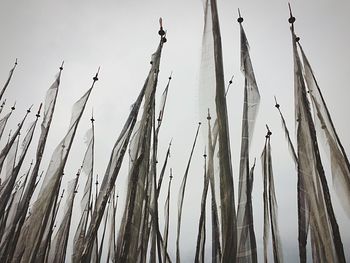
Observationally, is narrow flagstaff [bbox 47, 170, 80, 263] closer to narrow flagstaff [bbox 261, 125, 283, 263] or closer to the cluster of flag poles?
the cluster of flag poles

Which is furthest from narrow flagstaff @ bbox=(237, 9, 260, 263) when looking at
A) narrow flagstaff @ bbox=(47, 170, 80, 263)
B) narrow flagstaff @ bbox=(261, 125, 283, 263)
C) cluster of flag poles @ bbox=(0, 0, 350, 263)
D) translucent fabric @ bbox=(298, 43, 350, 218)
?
narrow flagstaff @ bbox=(47, 170, 80, 263)

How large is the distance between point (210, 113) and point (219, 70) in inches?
12.7

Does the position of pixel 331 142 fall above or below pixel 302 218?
above

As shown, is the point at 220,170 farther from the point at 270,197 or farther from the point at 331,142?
the point at 270,197

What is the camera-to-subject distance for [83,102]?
4.52m

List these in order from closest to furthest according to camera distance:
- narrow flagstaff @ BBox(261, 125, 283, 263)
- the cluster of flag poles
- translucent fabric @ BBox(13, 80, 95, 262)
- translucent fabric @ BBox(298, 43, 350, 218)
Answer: the cluster of flag poles, translucent fabric @ BBox(298, 43, 350, 218), translucent fabric @ BBox(13, 80, 95, 262), narrow flagstaff @ BBox(261, 125, 283, 263)

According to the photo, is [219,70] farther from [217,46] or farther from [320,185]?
[320,185]

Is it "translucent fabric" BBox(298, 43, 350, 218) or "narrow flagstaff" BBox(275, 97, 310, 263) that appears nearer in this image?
"narrow flagstaff" BBox(275, 97, 310, 263)

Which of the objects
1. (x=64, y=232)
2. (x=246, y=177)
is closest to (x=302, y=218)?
(x=246, y=177)

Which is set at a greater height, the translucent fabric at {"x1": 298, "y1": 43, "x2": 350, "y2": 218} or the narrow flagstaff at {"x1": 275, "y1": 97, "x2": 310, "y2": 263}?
the translucent fabric at {"x1": 298, "y1": 43, "x2": 350, "y2": 218}

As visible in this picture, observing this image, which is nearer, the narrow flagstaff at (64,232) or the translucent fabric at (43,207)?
the translucent fabric at (43,207)

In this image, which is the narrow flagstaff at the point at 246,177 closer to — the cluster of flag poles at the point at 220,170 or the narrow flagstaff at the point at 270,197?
the cluster of flag poles at the point at 220,170

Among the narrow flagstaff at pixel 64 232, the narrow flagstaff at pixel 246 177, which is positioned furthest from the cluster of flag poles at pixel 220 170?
the narrow flagstaff at pixel 64 232

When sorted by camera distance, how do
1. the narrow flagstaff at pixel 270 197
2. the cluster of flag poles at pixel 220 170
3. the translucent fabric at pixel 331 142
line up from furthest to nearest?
1. the narrow flagstaff at pixel 270 197
2. the translucent fabric at pixel 331 142
3. the cluster of flag poles at pixel 220 170
